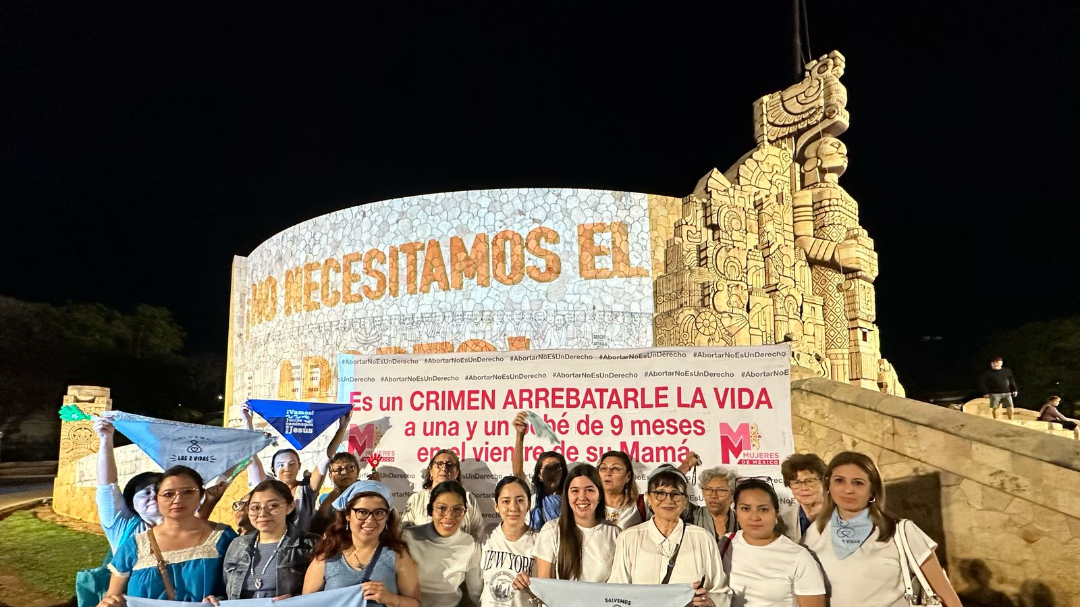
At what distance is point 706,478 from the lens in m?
4.03

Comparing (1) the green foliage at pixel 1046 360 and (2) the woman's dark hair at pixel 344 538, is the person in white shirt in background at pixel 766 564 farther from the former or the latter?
(1) the green foliage at pixel 1046 360

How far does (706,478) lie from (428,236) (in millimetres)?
9215

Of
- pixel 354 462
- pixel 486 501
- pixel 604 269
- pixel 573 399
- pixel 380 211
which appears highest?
pixel 380 211

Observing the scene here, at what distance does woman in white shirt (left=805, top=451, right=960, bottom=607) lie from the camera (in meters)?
3.08

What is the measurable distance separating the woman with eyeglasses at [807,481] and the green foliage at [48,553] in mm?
8301

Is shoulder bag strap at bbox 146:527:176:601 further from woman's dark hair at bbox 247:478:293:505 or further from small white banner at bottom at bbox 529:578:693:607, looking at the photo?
small white banner at bottom at bbox 529:578:693:607

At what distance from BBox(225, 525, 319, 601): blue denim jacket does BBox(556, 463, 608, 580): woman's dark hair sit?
1.23 metres

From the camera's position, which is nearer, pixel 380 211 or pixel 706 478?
pixel 706 478

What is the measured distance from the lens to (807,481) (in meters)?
3.69

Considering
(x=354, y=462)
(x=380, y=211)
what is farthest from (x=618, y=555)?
(x=380, y=211)

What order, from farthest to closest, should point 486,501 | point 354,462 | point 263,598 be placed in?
point 486,501, point 354,462, point 263,598

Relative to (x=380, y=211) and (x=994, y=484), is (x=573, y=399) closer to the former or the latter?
(x=994, y=484)

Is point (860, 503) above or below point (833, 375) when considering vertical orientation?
below

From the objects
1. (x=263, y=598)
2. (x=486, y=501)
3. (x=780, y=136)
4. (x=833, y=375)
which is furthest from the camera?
(x=780, y=136)
